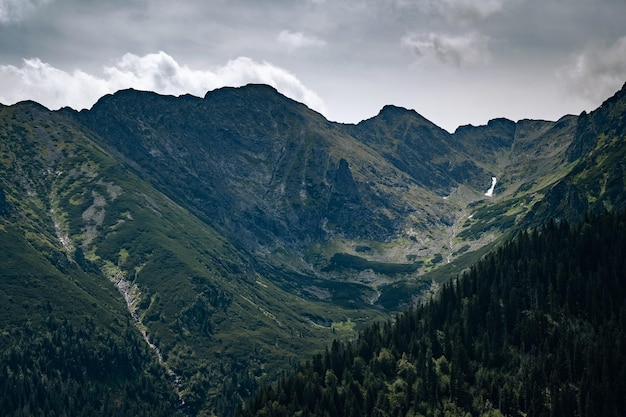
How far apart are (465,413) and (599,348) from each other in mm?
48665

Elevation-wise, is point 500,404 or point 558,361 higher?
point 558,361

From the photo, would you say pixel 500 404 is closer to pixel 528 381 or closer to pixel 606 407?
pixel 528 381

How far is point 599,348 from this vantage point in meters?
199

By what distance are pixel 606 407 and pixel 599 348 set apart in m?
28.2

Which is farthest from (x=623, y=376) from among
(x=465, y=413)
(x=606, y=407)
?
(x=465, y=413)

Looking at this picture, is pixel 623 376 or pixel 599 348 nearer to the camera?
pixel 623 376

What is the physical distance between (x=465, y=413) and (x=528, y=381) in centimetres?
2256

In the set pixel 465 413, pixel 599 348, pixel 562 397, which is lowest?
pixel 465 413

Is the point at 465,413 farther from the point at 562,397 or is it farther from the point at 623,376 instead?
the point at 623,376

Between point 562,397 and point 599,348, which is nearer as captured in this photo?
point 562,397

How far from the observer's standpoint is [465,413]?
198m

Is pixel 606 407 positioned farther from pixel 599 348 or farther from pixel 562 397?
pixel 599 348

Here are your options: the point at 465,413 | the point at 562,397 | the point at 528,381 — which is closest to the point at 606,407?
the point at 562,397

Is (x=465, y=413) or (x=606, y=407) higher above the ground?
(x=606, y=407)
